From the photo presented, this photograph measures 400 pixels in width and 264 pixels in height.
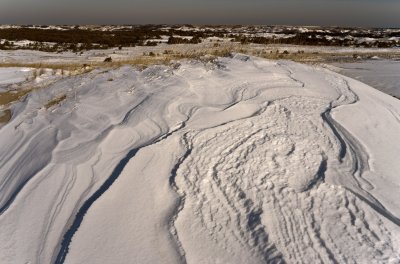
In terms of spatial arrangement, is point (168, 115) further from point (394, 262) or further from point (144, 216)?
point (394, 262)

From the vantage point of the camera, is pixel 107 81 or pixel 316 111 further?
pixel 107 81

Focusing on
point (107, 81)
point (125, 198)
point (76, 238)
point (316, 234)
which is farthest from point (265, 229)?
point (107, 81)

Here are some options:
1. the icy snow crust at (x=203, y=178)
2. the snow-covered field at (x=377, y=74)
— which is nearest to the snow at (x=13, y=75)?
the icy snow crust at (x=203, y=178)

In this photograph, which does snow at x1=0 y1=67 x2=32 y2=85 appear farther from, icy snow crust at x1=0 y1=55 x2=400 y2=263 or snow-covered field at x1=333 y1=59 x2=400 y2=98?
snow-covered field at x1=333 y1=59 x2=400 y2=98

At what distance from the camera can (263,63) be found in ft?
29.4

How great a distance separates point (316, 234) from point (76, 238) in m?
2.10

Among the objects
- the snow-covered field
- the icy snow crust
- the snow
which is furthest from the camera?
the snow

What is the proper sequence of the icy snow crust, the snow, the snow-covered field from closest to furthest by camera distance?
the icy snow crust
the snow-covered field
the snow

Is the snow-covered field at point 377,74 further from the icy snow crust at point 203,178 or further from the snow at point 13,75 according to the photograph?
the snow at point 13,75

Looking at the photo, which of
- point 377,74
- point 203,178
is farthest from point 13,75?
point 377,74

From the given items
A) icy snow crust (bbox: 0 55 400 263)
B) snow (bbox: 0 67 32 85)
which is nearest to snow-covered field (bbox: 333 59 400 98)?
icy snow crust (bbox: 0 55 400 263)

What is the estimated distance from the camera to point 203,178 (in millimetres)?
3996

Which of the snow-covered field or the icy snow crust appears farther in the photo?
the snow-covered field

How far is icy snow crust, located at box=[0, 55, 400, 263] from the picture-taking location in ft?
10.3
